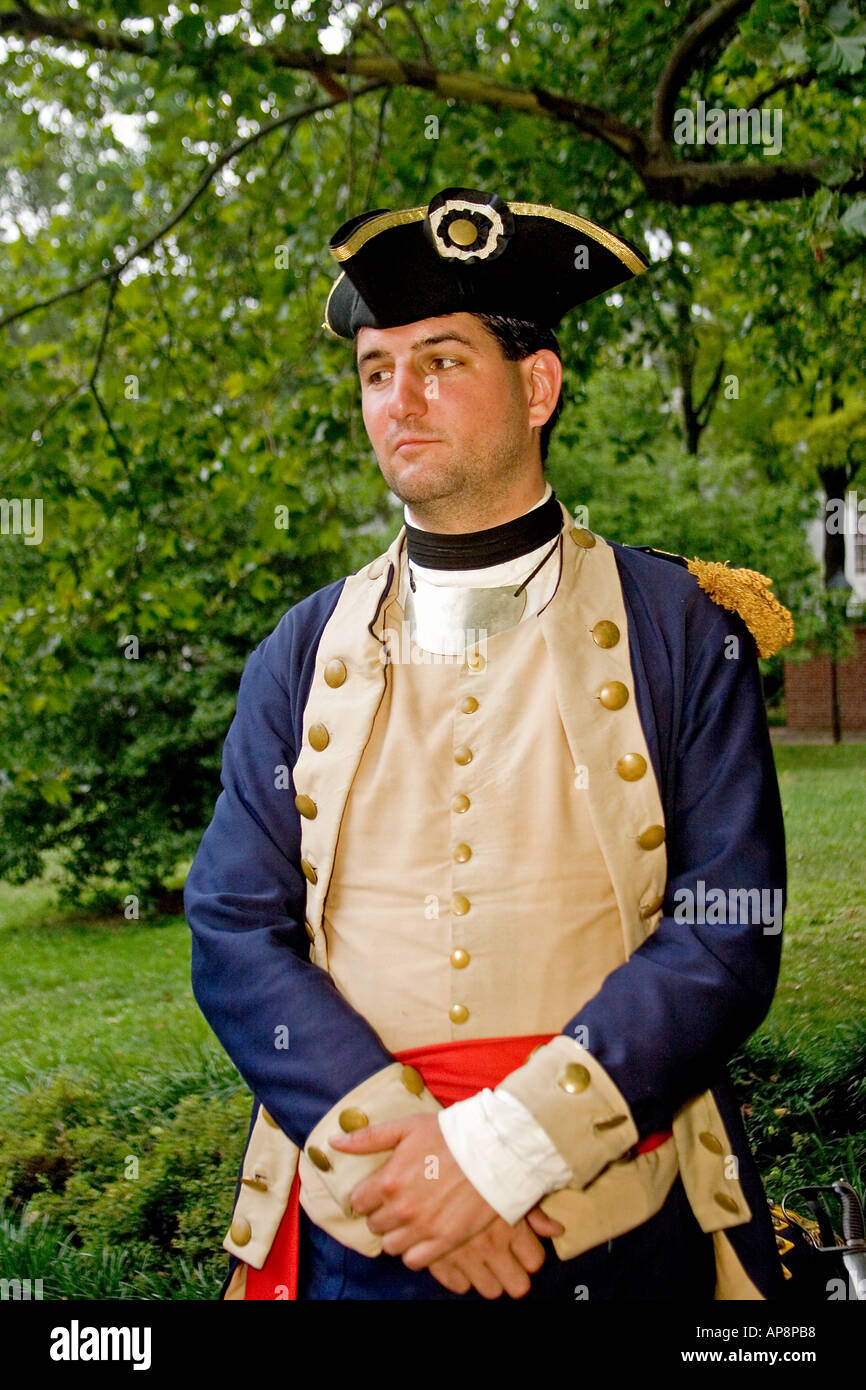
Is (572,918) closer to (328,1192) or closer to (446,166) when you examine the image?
(328,1192)

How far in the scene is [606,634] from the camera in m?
1.82

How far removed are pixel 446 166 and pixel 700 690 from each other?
3.56 m

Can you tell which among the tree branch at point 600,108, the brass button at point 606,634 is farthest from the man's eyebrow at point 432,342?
the tree branch at point 600,108

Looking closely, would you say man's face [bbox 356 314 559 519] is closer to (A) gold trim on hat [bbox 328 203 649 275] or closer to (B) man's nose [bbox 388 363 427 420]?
(B) man's nose [bbox 388 363 427 420]

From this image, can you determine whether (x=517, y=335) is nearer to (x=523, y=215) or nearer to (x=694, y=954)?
(x=523, y=215)

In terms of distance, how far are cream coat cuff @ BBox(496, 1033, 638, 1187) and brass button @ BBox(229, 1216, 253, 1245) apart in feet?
1.83

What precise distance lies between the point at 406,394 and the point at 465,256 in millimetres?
237

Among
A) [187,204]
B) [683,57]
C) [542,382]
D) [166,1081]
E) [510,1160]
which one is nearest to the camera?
[510,1160]

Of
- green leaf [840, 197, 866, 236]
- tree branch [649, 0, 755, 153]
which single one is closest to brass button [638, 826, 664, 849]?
green leaf [840, 197, 866, 236]

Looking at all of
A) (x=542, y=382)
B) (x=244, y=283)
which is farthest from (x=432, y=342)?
(x=244, y=283)

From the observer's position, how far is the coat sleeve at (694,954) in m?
1.56

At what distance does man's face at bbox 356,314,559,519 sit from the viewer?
6.04ft

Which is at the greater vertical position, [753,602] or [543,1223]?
[753,602]

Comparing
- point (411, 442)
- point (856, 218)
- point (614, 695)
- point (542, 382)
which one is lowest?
point (614, 695)
